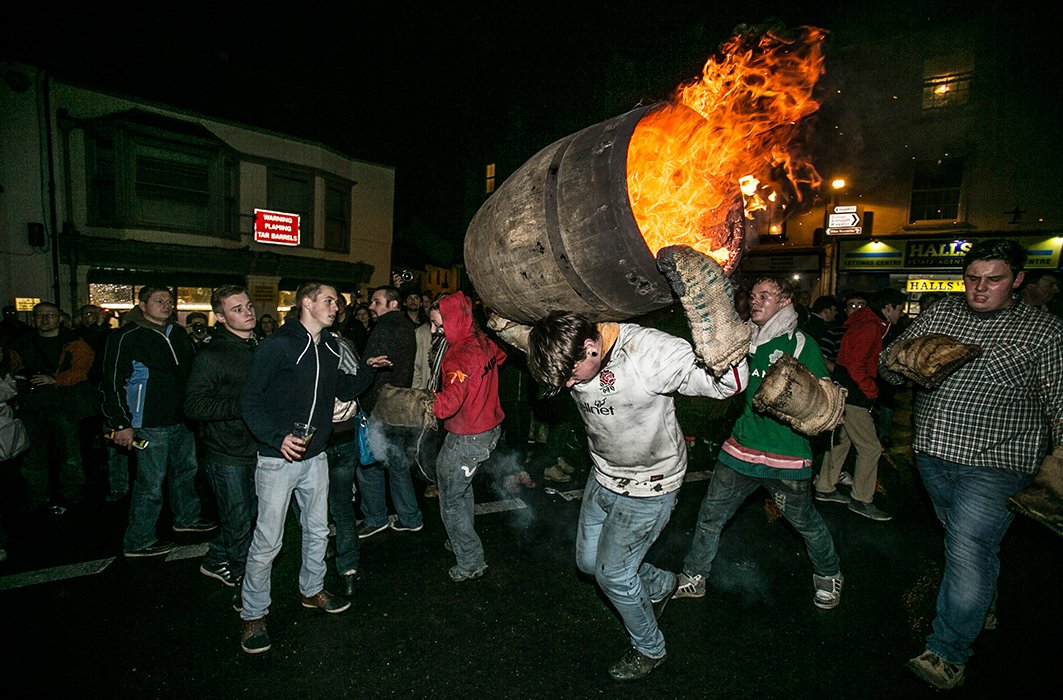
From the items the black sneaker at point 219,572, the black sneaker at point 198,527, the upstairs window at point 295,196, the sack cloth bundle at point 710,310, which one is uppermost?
the upstairs window at point 295,196

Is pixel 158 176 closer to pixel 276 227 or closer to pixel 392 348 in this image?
pixel 276 227

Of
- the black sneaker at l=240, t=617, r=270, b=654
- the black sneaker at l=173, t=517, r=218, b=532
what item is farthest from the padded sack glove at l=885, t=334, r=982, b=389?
the black sneaker at l=173, t=517, r=218, b=532

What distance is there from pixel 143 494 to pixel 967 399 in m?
6.01

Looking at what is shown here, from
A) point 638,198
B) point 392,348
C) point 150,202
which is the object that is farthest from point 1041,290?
point 150,202

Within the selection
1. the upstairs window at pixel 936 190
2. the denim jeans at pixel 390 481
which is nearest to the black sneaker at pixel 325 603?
the denim jeans at pixel 390 481

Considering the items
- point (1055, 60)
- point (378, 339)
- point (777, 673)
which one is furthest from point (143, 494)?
point (1055, 60)

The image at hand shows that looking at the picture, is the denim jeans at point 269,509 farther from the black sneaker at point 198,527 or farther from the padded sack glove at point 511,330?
the black sneaker at point 198,527

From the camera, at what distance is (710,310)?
2.23 m

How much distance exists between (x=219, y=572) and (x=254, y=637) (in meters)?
1.05

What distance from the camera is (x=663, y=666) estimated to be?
310cm

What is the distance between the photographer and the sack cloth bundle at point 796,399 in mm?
2514

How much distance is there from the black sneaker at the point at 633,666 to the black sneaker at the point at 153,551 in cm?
379

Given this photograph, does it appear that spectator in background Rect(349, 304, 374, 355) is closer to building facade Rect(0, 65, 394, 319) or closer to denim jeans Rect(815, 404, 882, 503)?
denim jeans Rect(815, 404, 882, 503)

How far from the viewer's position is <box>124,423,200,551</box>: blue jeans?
13.9 ft
